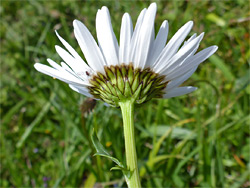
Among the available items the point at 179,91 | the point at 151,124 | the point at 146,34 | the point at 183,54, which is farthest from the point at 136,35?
the point at 151,124

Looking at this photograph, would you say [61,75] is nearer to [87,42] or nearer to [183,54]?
[87,42]

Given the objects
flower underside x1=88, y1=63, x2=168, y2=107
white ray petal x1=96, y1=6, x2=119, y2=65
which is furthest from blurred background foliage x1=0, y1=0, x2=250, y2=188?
white ray petal x1=96, y1=6, x2=119, y2=65

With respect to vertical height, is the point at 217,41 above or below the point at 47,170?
above

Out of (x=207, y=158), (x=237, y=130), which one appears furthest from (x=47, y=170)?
(x=237, y=130)

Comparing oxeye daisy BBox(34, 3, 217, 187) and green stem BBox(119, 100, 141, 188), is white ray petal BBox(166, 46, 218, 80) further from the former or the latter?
green stem BBox(119, 100, 141, 188)

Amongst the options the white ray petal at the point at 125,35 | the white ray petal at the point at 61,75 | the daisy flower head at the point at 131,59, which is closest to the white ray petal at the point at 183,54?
the daisy flower head at the point at 131,59

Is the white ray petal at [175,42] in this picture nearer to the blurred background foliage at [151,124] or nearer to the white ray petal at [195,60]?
the white ray petal at [195,60]

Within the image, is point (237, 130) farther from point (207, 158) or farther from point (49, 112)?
point (49, 112)
